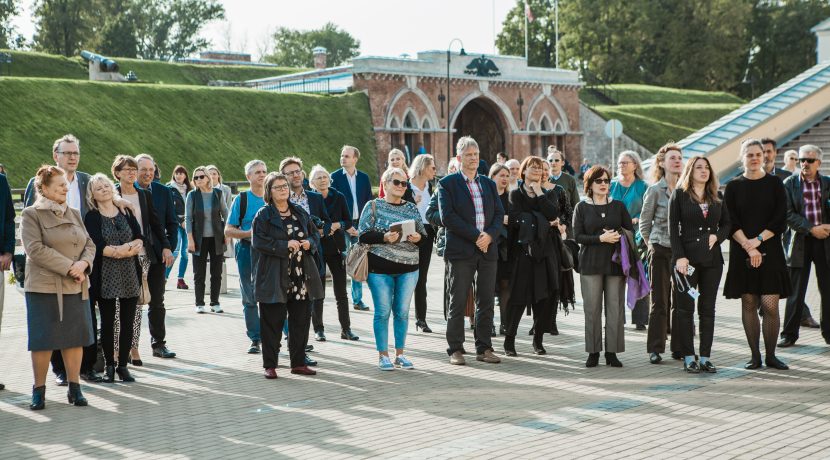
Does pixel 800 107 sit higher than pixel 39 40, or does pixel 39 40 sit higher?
pixel 39 40

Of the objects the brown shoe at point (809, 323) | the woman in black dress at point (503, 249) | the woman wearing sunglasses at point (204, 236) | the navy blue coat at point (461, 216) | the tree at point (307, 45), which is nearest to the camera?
the navy blue coat at point (461, 216)

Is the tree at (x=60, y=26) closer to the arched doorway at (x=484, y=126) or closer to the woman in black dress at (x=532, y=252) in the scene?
the arched doorway at (x=484, y=126)

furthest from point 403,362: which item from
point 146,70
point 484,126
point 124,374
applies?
point 146,70

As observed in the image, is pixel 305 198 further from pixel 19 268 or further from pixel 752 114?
pixel 752 114

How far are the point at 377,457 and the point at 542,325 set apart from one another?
4241 millimetres

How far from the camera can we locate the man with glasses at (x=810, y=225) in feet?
35.1

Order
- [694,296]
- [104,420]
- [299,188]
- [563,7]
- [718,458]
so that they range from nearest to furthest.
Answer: [718,458] < [104,420] < [694,296] < [299,188] < [563,7]

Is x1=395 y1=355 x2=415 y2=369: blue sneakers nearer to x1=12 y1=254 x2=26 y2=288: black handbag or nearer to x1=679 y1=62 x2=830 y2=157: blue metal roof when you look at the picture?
x1=12 y1=254 x2=26 y2=288: black handbag

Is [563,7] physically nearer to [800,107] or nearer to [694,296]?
[800,107]

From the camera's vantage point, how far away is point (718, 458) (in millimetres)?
6438

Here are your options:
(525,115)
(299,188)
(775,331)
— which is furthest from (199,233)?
(525,115)

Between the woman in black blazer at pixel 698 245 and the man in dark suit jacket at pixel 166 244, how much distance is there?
4.76 meters

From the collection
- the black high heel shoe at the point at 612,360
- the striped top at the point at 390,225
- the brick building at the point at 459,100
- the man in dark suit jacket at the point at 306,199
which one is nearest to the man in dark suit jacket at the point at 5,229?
the man in dark suit jacket at the point at 306,199

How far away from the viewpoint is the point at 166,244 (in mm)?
10266
